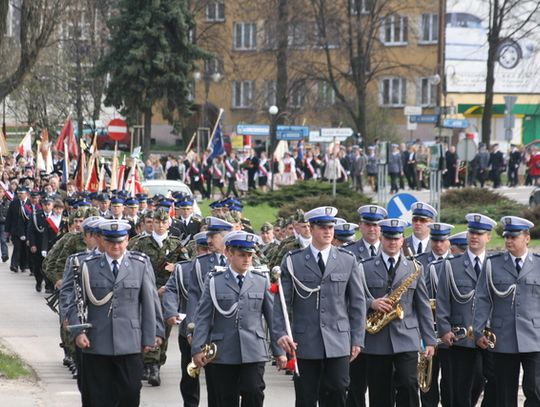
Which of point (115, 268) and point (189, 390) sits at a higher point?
point (115, 268)

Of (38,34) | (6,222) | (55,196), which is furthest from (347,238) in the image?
(6,222)

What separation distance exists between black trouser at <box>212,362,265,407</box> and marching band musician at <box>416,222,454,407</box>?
2.35 metres

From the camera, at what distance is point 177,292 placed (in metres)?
13.5

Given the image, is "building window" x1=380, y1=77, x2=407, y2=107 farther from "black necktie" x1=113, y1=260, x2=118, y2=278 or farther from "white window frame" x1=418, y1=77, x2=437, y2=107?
"black necktie" x1=113, y1=260, x2=118, y2=278

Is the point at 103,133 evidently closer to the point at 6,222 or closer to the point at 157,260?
the point at 6,222

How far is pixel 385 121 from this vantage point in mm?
64188

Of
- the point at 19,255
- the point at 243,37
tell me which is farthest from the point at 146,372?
the point at 243,37

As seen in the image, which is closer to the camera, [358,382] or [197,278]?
[358,382]

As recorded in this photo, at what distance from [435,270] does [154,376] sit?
12.7 ft

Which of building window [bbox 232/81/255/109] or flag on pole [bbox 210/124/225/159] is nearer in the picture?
flag on pole [bbox 210/124/225/159]

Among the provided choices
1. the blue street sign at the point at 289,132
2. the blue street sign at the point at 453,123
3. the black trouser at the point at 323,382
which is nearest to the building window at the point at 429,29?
the blue street sign at the point at 453,123

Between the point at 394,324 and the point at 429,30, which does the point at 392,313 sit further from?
the point at 429,30

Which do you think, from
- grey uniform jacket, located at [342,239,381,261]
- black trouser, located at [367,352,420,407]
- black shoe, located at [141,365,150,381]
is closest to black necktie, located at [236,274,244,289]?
black trouser, located at [367,352,420,407]

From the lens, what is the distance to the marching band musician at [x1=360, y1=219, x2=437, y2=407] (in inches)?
467
